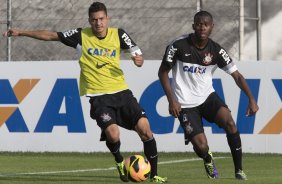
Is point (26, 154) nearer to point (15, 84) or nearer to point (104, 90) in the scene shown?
point (15, 84)

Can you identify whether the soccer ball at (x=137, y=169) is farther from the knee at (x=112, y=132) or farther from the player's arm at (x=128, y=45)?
the player's arm at (x=128, y=45)

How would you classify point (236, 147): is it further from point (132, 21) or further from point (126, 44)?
point (132, 21)

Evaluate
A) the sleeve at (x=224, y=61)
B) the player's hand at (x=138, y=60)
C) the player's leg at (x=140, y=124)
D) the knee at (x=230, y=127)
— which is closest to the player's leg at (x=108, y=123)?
the player's leg at (x=140, y=124)

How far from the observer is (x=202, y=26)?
13.7 m

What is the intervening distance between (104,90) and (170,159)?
18.6ft

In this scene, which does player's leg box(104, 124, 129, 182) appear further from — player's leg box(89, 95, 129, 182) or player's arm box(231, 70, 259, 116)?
player's arm box(231, 70, 259, 116)

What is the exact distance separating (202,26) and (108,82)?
1.37 meters

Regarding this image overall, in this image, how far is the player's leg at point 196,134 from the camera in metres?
14.1

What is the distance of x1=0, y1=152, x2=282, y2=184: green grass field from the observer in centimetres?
1411

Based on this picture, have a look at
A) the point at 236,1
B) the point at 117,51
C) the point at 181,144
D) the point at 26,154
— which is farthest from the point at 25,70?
the point at 117,51

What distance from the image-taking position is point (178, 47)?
14.1 meters

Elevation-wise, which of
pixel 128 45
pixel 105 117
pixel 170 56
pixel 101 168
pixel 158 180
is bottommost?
pixel 101 168

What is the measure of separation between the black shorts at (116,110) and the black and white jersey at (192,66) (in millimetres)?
744

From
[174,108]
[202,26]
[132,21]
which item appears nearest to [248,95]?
[174,108]
